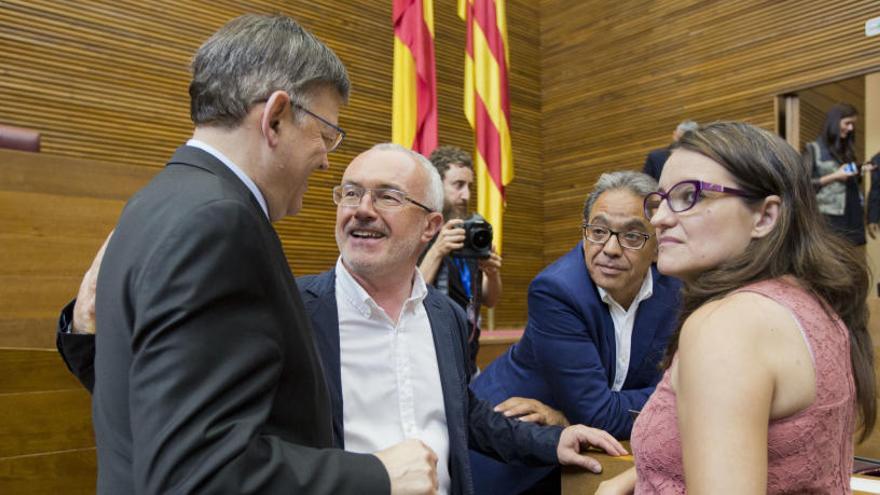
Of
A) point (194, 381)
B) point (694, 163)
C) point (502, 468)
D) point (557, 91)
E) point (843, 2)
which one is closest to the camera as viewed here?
point (194, 381)

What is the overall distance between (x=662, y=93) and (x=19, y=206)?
4840 mm

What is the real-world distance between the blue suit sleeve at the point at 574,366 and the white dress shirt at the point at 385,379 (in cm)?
37

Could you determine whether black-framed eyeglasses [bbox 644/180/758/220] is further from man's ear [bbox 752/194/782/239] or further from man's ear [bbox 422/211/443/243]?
man's ear [bbox 422/211/443/243]

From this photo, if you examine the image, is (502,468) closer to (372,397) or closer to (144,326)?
(372,397)

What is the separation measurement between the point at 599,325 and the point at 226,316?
1310 millimetres

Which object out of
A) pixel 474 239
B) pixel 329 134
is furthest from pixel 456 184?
pixel 329 134

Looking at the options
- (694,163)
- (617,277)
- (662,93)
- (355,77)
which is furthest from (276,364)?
(662,93)

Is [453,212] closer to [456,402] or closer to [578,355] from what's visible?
[578,355]

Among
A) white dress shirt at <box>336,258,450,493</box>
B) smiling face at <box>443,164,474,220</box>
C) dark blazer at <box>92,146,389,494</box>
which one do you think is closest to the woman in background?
smiling face at <box>443,164,474,220</box>

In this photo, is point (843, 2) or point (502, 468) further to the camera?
point (843, 2)

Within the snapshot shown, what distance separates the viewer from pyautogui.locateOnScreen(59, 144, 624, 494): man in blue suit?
147 cm

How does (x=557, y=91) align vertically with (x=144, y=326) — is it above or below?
above

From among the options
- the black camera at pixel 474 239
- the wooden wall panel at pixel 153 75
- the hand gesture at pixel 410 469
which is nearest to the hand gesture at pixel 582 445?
the hand gesture at pixel 410 469

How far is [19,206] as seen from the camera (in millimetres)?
1993
